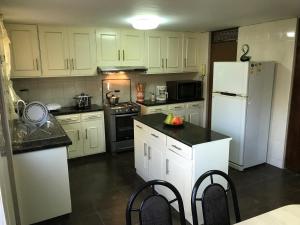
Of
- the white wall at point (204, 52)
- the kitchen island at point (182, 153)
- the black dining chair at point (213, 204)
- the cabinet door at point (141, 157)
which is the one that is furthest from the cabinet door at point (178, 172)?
the white wall at point (204, 52)

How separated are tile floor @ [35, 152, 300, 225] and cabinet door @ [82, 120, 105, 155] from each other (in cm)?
23

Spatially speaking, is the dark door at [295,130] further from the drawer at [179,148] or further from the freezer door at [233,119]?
the drawer at [179,148]

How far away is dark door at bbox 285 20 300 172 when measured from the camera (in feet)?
11.2

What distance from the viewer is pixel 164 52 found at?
474 centimetres

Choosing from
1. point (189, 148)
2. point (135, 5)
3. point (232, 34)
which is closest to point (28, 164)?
point (189, 148)

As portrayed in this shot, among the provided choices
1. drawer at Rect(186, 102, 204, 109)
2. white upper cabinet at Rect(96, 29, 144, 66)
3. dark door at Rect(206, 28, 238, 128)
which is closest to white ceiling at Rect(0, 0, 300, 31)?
white upper cabinet at Rect(96, 29, 144, 66)

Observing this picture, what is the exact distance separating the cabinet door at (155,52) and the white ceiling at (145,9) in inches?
52.5

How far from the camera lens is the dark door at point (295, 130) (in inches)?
135

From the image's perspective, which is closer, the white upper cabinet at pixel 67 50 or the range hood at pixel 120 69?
the white upper cabinet at pixel 67 50

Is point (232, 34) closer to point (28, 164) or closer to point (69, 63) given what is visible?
point (69, 63)

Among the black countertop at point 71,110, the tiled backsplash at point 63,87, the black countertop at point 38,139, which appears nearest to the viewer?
the black countertop at point 38,139

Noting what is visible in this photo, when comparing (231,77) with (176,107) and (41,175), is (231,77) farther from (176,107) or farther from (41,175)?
(41,175)

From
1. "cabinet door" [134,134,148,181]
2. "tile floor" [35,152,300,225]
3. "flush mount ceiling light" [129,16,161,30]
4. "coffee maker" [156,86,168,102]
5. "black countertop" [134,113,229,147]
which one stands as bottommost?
"tile floor" [35,152,300,225]

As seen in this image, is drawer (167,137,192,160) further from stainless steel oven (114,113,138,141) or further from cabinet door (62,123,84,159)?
cabinet door (62,123,84,159)
